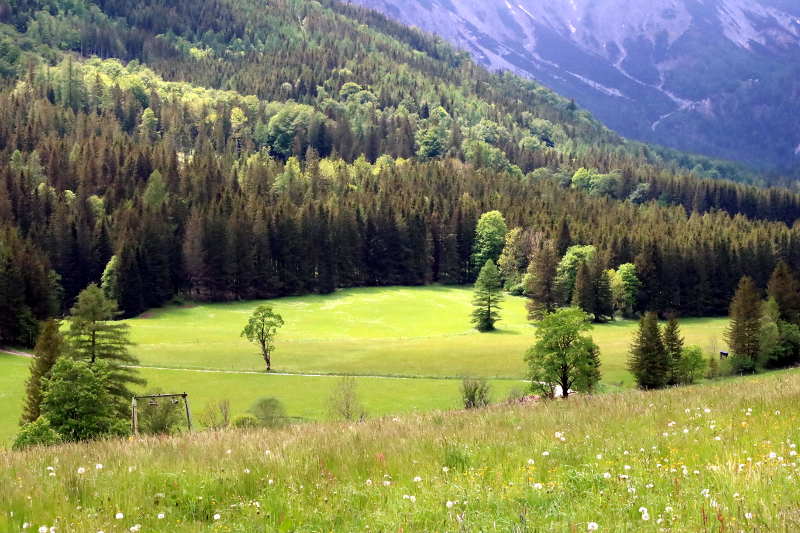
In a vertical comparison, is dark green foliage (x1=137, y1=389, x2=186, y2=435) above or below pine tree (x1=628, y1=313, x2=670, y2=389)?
below

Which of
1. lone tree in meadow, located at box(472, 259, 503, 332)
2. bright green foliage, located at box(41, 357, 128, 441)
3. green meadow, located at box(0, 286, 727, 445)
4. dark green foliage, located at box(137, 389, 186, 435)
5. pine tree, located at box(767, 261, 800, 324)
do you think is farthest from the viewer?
lone tree in meadow, located at box(472, 259, 503, 332)

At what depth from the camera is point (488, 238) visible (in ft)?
570

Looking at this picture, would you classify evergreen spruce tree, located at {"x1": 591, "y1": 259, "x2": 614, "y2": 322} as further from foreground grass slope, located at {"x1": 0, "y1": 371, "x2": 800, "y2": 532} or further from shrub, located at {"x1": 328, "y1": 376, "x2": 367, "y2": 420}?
foreground grass slope, located at {"x1": 0, "y1": 371, "x2": 800, "y2": 532}

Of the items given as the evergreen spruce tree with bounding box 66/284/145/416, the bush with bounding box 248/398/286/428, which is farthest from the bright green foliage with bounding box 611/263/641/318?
the evergreen spruce tree with bounding box 66/284/145/416

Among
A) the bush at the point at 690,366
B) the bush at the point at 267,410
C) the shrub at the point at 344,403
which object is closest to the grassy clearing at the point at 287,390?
the shrub at the point at 344,403

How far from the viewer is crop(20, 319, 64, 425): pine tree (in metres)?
48.4

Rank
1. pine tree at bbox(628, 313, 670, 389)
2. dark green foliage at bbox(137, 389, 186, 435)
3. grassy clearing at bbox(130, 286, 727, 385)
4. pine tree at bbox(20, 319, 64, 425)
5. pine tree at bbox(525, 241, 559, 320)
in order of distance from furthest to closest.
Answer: pine tree at bbox(525, 241, 559, 320)
grassy clearing at bbox(130, 286, 727, 385)
pine tree at bbox(628, 313, 670, 389)
pine tree at bbox(20, 319, 64, 425)
dark green foliage at bbox(137, 389, 186, 435)

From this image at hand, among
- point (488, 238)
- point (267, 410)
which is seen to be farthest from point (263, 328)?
point (488, 238)

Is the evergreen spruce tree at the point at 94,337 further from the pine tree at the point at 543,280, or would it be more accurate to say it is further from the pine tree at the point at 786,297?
the pine tree at the point at 543,280

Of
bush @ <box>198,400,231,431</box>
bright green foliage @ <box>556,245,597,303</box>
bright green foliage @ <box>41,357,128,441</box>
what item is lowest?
bush @ <box>198,400,231,431</box>

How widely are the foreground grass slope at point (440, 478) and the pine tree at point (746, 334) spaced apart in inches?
2922

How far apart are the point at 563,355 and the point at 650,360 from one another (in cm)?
1562

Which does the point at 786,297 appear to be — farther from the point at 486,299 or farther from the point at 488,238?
the point at 488,238

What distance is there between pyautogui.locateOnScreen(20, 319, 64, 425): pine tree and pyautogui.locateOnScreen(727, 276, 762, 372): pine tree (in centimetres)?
7326
